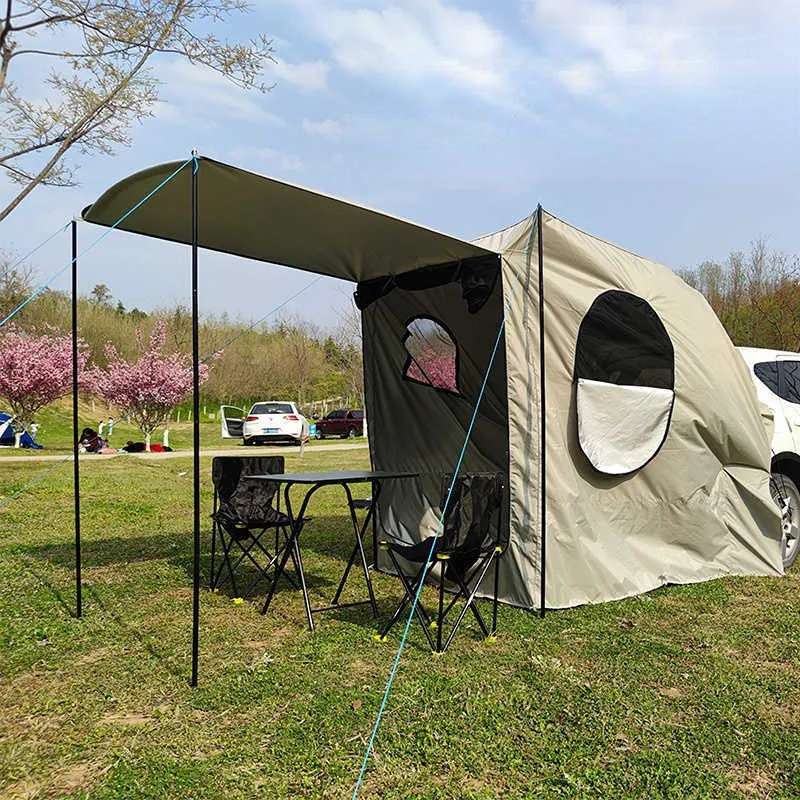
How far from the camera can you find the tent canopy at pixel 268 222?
3715 mm

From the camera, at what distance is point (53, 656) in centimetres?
392

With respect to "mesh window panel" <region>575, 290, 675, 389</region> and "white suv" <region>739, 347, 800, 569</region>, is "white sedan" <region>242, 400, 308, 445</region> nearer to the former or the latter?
"white suv" <region>739, 347, 800, 569</region>

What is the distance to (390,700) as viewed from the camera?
10.9 ft

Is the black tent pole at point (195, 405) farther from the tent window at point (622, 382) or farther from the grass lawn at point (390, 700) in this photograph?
the tent window at point (622, 382)

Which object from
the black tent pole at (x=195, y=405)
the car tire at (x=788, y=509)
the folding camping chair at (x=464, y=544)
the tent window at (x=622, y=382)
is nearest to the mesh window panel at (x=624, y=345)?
the tent window at (x=622, y=382)

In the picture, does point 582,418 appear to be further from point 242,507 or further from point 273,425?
point 273,425

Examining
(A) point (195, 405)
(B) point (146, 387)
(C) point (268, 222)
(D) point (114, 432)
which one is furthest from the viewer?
(D) point (114, 432)

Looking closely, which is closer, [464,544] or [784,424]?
[464,544]

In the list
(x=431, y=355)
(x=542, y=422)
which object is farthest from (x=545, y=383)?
(x=431, y=355)

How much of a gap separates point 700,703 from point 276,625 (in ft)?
7.45

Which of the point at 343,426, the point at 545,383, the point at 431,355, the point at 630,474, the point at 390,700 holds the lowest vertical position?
the point at 390,700

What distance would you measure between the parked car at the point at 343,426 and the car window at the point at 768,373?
20225 mm

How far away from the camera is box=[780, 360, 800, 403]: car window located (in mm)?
6391

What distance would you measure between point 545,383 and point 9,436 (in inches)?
742
